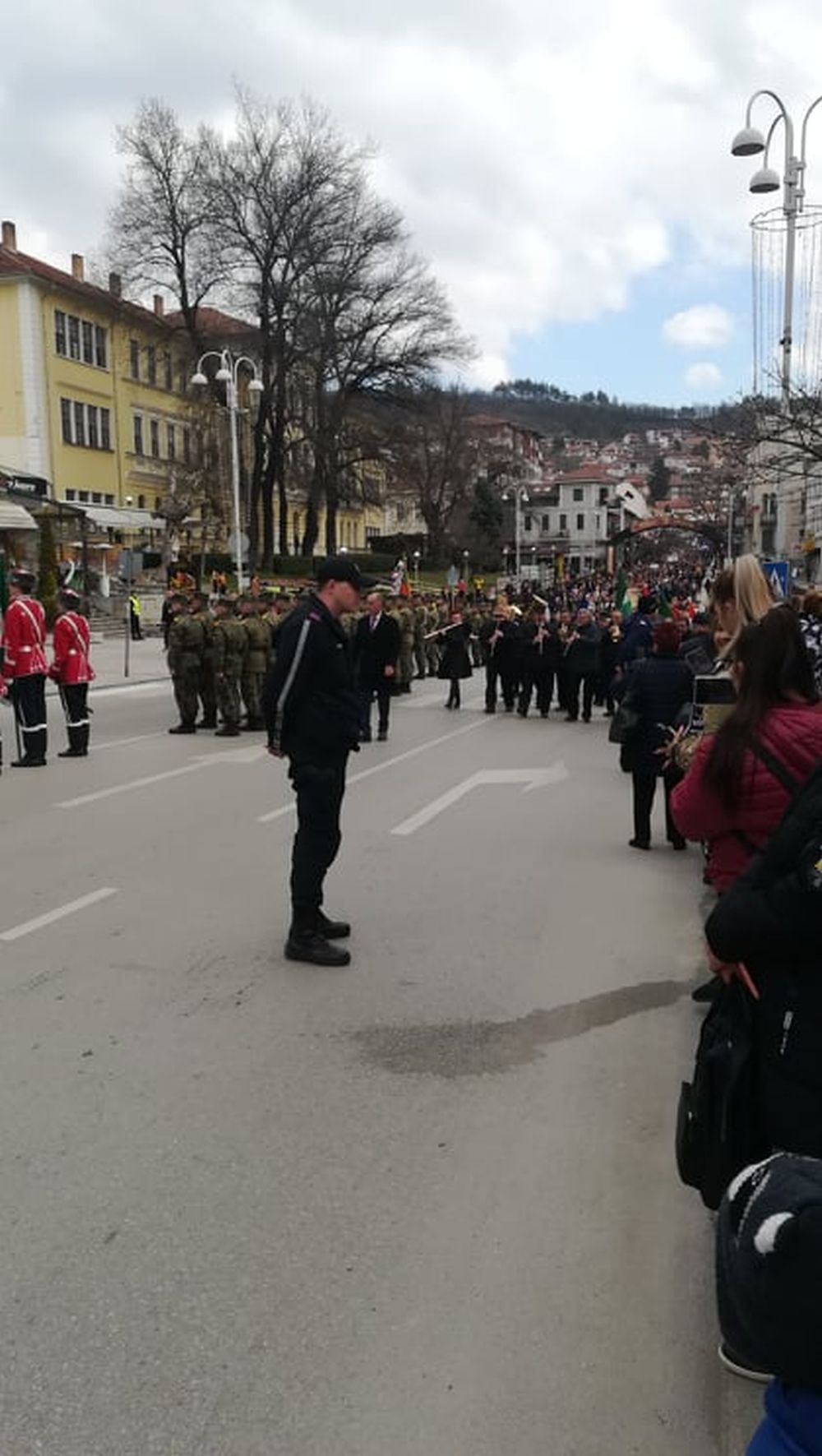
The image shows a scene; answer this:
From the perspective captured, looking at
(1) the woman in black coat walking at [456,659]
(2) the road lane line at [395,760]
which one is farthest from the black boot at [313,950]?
(1) the woman in black coat walking at [456,659]

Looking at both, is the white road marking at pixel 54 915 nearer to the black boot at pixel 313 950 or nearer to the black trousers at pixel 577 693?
the black boot at pixel 313 950

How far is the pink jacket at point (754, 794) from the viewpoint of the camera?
2.80 meters

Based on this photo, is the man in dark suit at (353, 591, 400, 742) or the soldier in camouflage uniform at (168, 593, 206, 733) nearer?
the man in dark suit at (353, 591, 400, 742)

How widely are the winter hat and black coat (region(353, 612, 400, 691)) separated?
42.2ft

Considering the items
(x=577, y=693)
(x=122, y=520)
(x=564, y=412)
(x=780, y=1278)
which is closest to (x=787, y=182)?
(x=577, y=693)

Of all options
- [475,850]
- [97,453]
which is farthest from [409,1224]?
[97,453]

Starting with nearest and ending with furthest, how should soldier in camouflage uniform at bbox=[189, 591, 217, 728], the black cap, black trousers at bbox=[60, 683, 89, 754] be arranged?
1. the black cap
2. black trousers at bbox=[60, 683, 89, 754]
3. soldier in camouflage uniform at bbox=[189, 591, 217, 728]

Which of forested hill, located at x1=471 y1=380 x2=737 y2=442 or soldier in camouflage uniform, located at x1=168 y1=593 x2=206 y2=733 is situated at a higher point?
forested hill, located at x1=471 y1=380 x2=737 y2=442

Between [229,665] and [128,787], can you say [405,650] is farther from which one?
[128,787]

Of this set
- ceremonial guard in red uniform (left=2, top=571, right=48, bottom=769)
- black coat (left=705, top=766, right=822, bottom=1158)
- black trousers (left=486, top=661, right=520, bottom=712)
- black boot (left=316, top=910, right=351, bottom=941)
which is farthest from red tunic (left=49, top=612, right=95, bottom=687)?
black coat (left=705, top=766, right=822, bottom=1158)

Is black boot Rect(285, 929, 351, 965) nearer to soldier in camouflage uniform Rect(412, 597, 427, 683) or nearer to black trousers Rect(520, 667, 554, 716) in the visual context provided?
black trousers Rect(520, 667, 554, 716)

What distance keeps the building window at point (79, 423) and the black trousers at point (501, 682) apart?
4565 centimetres

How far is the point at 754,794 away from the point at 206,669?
43.9ft

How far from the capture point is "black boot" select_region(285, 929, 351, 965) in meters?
5.52
